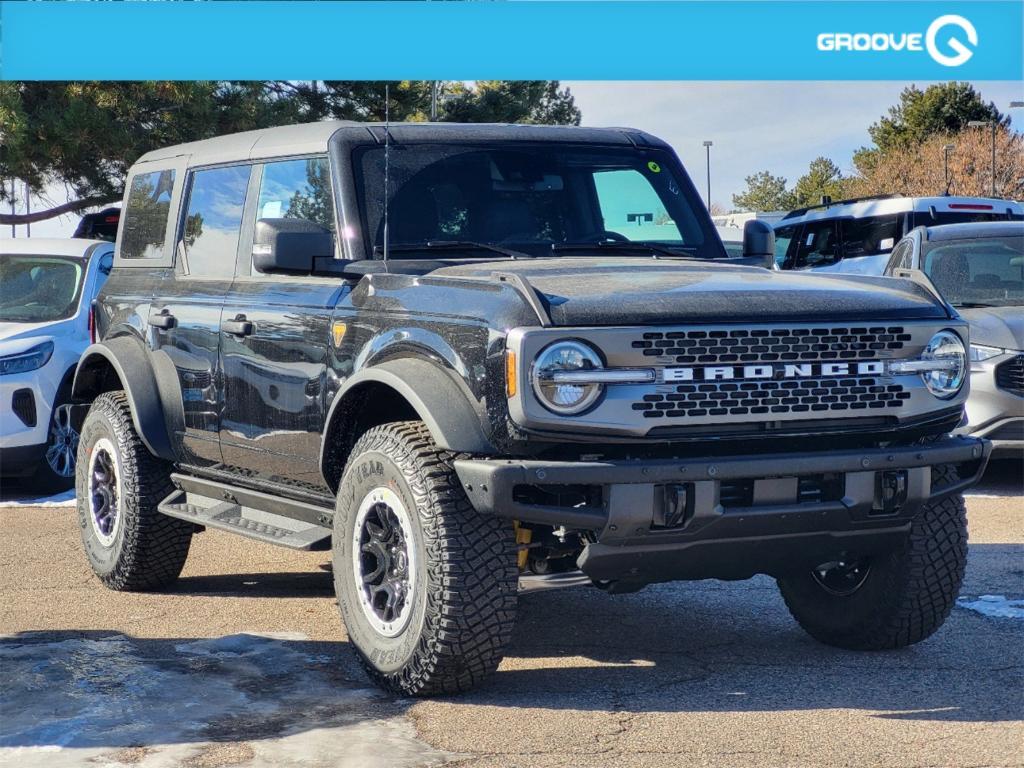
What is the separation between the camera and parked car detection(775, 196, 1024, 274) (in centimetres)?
1712

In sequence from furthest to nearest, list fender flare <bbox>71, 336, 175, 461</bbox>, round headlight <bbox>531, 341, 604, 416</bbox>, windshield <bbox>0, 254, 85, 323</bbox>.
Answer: windshield <bbox>0, 254, 85, 323</bbox> → fender flare <bbox>71, 336, 175, 461</bbox> → round headlight <bbox>531, 341, 604, 416</bbox>

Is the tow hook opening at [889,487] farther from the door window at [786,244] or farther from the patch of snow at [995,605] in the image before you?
the door window at [786,244]

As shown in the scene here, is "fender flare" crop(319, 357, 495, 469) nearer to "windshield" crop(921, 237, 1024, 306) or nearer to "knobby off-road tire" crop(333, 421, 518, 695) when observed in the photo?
"knobby off-road tire" crop(333, 421, 518, 695)

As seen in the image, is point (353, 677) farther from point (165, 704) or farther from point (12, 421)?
point (12, 421)

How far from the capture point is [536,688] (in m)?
5.39

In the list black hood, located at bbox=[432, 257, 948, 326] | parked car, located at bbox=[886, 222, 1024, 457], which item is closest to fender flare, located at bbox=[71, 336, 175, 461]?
black hood, located at bbox=[432, 257, 948, 326]

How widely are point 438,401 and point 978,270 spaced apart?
7100mm

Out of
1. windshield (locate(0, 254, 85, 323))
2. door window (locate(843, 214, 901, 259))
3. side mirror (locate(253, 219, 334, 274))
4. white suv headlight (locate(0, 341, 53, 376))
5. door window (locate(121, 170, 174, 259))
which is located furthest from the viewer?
door window (locate(843, 214, 901, 259))

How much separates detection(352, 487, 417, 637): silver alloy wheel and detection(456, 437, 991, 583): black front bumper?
1.37 feet

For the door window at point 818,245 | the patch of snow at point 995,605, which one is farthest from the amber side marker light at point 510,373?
the door window at point 818,245

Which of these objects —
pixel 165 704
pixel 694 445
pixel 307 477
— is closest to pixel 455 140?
pixel 307 477

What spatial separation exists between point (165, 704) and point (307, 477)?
1.23 meters

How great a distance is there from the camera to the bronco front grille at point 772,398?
4906 millimetres

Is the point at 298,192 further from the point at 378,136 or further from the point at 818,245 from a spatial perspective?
the point at 818,245
